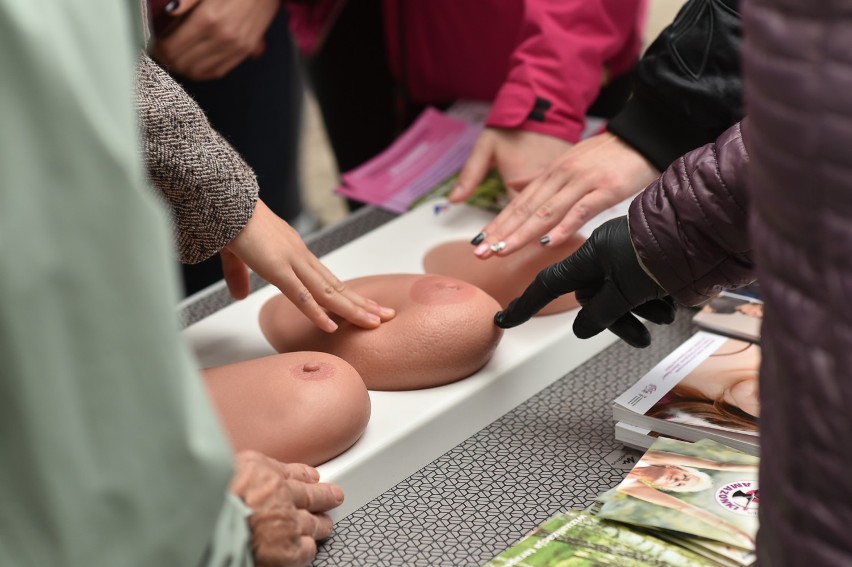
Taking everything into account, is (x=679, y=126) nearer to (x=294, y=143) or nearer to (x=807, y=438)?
(x=807, y=438)

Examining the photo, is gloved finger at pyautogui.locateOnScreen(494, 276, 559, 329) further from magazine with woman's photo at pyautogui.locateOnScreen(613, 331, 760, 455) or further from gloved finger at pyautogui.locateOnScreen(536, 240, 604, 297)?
magazine with woman's photo at pyautogui.locateOnScreen(613, 331, 760, 455)

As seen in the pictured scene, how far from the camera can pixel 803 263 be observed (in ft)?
1.46

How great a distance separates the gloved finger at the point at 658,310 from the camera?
0.96 meters

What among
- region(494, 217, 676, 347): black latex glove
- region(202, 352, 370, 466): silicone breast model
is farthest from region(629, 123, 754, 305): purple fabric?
region(202, 352, 370, 466): silicone breast model

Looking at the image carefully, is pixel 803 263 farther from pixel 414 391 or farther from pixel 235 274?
pixel 235 274

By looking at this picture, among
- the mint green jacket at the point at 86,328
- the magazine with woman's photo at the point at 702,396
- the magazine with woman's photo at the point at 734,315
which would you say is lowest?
the magazine with woman's photo at the point at 702,396

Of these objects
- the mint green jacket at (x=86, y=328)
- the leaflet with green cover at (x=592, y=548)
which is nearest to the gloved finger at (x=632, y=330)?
the leaflet with green cover at (x=592, y=548)

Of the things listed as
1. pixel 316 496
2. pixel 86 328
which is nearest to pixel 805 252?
pixel 86 328

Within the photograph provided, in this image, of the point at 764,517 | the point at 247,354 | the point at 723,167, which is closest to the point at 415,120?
the point at 247,354

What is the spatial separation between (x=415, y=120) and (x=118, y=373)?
121 cm

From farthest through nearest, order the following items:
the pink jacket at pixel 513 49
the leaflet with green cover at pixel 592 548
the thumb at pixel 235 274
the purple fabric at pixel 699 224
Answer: the pink jacket at pixel 513 49, the thumb at pixel 235 274, the purple fabric at pixel 699 224, the leaflet with green cover at pixel 592 548

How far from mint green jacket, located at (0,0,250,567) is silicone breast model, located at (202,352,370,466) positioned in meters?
0.31

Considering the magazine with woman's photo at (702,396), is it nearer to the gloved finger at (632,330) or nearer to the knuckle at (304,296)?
the gloved finger at (632,330)

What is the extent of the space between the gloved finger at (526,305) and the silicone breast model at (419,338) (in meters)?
0.01
